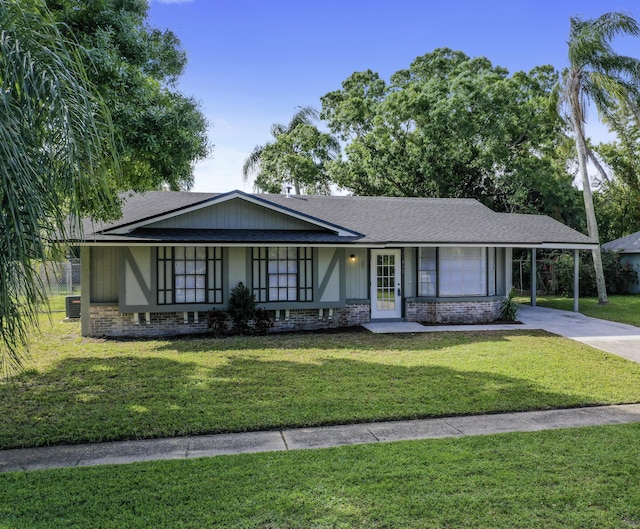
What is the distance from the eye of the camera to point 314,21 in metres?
14.3

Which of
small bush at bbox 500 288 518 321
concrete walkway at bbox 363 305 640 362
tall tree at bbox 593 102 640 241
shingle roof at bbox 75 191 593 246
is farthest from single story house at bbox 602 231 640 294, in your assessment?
small bush at bbox 500 288 518 321

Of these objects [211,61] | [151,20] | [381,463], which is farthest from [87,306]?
[381,463]

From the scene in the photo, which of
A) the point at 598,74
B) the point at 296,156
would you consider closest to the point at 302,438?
the point at 598,74

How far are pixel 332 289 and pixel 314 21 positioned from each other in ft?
27.5

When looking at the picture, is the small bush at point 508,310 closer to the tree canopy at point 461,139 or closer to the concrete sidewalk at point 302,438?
the concrete sidewalk at point 302,438

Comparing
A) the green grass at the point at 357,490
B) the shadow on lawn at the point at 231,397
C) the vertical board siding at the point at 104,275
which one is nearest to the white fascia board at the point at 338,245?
the vertical board siding at the point at 104,275

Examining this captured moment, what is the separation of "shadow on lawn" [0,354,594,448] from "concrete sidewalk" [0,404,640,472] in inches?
6.6

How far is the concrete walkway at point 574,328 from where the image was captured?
35.2 ft

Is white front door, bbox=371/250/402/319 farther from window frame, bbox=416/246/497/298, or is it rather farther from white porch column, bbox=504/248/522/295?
white porch column, bbox=504/248/522/295

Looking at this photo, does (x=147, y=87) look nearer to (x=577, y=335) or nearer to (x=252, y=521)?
(x=252, y=521)

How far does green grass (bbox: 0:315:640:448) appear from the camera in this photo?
19.1 feet

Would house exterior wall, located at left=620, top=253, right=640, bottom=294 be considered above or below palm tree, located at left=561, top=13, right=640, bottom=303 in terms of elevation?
below

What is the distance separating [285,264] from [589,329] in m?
8.61

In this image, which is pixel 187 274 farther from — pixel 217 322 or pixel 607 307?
pixel 607 307
